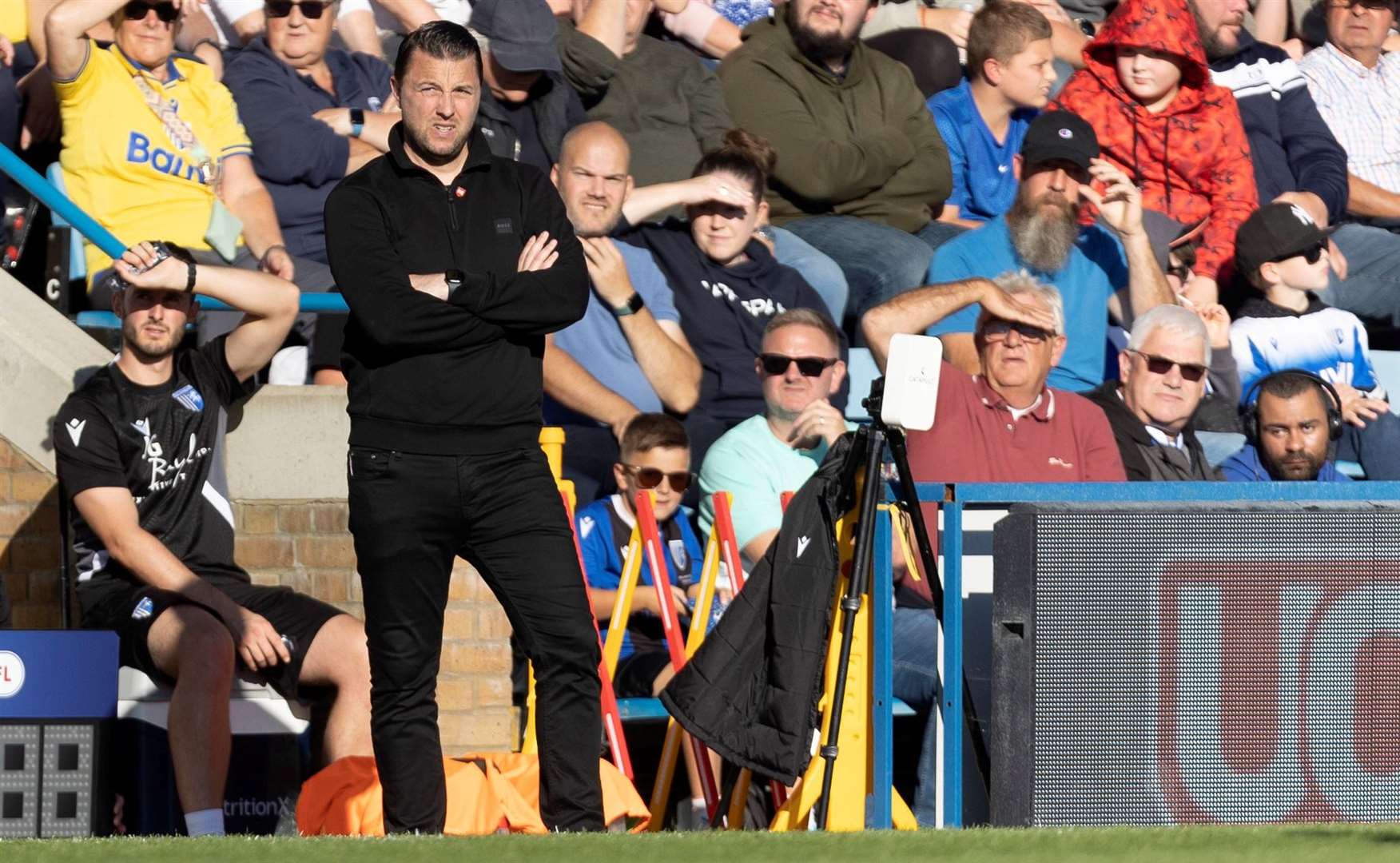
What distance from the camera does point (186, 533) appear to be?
6301 millimetres

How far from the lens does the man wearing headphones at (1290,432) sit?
305 inches

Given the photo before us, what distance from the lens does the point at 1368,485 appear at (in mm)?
4922

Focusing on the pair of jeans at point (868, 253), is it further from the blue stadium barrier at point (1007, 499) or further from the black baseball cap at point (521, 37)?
the blue stadium barrier at point (1007, 499)

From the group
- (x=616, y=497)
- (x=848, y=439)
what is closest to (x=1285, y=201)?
(x=616, y=497)

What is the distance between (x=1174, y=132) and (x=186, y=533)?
15.9 ft

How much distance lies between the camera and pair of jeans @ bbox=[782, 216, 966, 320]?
8.34 meters

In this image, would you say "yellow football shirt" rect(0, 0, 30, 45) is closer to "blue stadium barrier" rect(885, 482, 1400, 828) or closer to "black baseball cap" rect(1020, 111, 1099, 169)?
"black baseball cap" rect(1020, 111, 1099, 169)

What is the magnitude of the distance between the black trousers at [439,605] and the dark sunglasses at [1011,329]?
2677 mm

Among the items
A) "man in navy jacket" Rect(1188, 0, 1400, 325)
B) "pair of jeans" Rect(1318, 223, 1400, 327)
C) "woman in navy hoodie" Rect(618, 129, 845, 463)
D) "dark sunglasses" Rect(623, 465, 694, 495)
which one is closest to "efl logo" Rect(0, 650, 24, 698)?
"dark sunglasses" Rect(623, 465, 694, 495)

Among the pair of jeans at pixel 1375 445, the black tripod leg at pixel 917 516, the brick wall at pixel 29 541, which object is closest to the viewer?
the black tripod leg at pixel 917 516

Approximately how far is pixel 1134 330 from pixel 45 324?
150 inches

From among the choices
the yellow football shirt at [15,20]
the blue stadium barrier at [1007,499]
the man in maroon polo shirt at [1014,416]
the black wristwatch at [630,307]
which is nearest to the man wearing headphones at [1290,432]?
the man in maroon polo shirt at [1014,416]

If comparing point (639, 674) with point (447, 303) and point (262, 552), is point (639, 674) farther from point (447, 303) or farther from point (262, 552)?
point (447, 303)

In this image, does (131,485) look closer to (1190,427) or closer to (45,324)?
(45,324)
